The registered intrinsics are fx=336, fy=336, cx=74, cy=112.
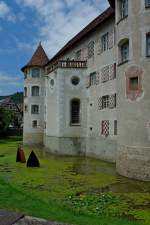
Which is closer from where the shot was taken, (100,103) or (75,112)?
(100,103)

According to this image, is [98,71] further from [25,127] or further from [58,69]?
[25,127]

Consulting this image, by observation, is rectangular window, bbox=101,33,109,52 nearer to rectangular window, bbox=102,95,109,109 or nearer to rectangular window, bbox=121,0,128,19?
rectangular window, bbox=102,95,109,109

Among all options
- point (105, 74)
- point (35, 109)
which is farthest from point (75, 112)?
point (35, 109)

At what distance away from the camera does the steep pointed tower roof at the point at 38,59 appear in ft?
155

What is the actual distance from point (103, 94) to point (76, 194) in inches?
581

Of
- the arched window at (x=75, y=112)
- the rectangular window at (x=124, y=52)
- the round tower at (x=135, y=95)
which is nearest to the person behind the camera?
the round tower at (x=135, y=95)

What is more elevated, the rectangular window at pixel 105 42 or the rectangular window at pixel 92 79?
the rectangular window at pixel 105 42

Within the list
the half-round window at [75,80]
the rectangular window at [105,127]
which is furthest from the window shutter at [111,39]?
the half-round window at [75,80]

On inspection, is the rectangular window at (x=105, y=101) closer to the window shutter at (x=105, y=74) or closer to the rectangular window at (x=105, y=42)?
the window shutter at (x=105, y=74)

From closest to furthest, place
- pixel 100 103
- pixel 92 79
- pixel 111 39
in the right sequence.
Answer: pixel 111 39
pixel 100 103
pixel 92 79

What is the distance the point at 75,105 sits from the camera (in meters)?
33.0

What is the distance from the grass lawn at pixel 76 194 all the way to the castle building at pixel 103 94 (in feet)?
7.14

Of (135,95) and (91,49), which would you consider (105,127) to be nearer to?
(91,49)

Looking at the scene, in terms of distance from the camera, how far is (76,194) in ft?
47.5
